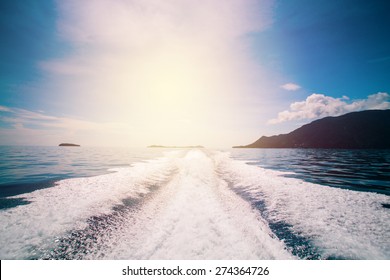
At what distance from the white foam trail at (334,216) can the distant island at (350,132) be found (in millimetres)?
165948

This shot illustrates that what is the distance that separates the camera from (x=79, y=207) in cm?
792

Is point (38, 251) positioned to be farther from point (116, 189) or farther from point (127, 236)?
point (116, 189)

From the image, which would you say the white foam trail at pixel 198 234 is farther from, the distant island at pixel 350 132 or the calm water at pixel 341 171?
the distant island at pixel 350 132

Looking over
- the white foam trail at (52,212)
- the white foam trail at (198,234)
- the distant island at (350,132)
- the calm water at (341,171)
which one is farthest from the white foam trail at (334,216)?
the distant island at (350,132)

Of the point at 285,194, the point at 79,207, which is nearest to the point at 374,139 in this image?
the point at 285,194

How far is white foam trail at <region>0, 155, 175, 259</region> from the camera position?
5250mm

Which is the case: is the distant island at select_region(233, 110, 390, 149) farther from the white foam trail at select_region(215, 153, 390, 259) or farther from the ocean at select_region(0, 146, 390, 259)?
the ocean at select_region(0, 146, 390, 259)

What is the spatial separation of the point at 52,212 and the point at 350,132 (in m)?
216

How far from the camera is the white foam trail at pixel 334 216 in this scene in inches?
203

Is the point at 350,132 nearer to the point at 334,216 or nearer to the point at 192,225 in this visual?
the point at 334,216

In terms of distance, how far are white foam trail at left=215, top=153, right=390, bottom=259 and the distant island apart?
166m

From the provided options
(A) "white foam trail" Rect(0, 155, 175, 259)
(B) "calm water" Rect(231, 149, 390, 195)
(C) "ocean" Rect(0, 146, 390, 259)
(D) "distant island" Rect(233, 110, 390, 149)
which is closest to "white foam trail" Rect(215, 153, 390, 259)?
(C) "ocean" Rect(0, 146, 390, 259)
